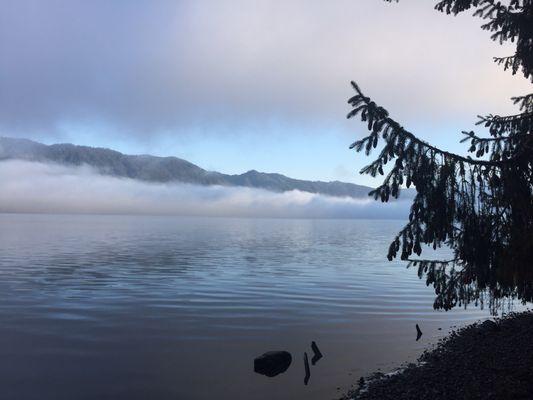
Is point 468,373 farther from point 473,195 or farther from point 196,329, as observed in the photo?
point 196,329

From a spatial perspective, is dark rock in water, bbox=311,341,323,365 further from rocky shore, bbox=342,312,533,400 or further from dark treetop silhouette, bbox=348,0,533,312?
dark treetop silhouette, bbox=348,0,533,312

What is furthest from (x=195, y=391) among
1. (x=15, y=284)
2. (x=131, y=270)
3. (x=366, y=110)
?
(x=131, y=270)

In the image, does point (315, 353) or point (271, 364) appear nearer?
point (271, 364)

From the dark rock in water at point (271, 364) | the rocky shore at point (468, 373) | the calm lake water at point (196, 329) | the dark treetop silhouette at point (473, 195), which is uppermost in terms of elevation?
the dark treetop silhouette at point (473, 195)

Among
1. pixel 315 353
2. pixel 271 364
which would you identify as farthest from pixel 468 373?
pixel 271 364

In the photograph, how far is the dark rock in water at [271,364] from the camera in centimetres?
1787

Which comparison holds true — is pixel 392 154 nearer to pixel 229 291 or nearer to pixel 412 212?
pixel 412 212

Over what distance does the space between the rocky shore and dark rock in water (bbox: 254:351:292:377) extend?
332 centimetres

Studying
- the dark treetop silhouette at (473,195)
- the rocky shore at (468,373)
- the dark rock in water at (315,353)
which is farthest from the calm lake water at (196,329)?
the dark treetop silhouette at (473,195)

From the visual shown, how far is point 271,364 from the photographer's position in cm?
1803

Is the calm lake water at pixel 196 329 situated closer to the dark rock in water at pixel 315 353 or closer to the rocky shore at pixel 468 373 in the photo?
the dark rock in water at pixel 315 353

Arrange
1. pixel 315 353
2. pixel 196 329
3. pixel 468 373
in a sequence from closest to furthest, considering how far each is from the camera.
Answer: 1. pixel 468 373
2. pixel 315 353
3. pixel 196 329

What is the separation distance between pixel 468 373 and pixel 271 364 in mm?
7541

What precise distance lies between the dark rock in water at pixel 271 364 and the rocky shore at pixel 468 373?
10.9 feet
